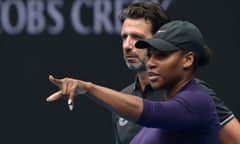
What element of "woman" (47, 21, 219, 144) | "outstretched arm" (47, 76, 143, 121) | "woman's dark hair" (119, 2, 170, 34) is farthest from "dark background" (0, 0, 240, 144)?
"outstretched arm" (47, 76, 143, 121)

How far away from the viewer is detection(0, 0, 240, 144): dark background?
203 inches

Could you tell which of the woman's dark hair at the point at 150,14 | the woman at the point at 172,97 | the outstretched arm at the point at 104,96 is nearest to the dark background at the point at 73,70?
the woman's dark hair at the point at 150,14

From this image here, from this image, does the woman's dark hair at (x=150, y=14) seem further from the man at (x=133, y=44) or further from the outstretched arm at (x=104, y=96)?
the outstretched arm at (x=104, y=96)

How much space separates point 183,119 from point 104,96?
25cm

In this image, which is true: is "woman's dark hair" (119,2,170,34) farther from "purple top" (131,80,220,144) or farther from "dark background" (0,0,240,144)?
"dark background" (0,0,240,144)

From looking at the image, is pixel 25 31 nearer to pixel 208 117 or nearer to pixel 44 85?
pixel 44 85

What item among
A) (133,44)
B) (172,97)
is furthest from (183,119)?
(133,44)

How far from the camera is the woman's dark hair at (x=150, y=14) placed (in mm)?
3711

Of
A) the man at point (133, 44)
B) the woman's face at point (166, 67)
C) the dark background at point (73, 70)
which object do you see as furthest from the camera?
the dark background at point (73, 70)

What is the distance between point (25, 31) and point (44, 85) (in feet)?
1.09

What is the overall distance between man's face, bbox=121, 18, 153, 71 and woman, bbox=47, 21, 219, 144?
2.44 feet

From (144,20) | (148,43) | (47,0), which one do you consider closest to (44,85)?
(47,0)

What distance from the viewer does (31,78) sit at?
17.0ft

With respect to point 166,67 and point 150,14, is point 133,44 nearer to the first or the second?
point 150,14
